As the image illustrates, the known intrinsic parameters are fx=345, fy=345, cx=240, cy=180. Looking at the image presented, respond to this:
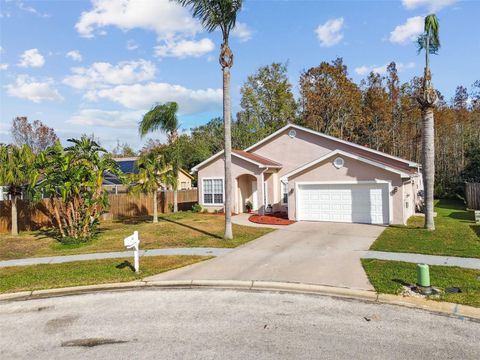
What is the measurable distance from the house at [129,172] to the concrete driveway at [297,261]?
1094cm

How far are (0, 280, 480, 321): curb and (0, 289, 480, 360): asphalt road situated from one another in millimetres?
296

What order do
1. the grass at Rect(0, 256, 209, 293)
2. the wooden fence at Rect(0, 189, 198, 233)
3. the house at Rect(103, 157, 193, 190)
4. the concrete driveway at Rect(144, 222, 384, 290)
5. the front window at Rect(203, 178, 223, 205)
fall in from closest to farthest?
the concrete driveway at Rect(144, 222, 384, 290), the grass at Rect(0, 256, 209, 293), the wooden fence at Rect(0, 189, 198, 233), the front window at Rect(203, 178, 223, 205), the house at Rect(103, 157, 193, 190)

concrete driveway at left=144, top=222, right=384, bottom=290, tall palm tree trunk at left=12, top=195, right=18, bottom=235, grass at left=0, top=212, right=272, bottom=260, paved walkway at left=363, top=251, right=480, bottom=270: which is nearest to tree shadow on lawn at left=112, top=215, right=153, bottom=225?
grass at left=0, top=212, right=272, bottom=260

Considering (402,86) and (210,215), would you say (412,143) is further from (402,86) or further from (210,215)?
(210,215)

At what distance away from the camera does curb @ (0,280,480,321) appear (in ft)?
22.5

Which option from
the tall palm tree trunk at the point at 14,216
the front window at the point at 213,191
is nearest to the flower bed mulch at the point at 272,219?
the front window at the point at 213,191

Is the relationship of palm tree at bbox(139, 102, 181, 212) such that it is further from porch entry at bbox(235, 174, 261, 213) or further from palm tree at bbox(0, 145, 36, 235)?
palm tree at bbox(0, 145, 36, 235)

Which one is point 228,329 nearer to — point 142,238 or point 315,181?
point 142,238

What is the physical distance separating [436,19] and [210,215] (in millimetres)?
16214

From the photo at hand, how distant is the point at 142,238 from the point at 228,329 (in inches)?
397

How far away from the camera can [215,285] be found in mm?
8750

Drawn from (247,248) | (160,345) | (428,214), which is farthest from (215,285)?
(428,214)

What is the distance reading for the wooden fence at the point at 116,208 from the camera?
18219mm

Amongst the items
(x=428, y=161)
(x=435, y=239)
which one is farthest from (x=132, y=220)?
(x=428, y=161)
